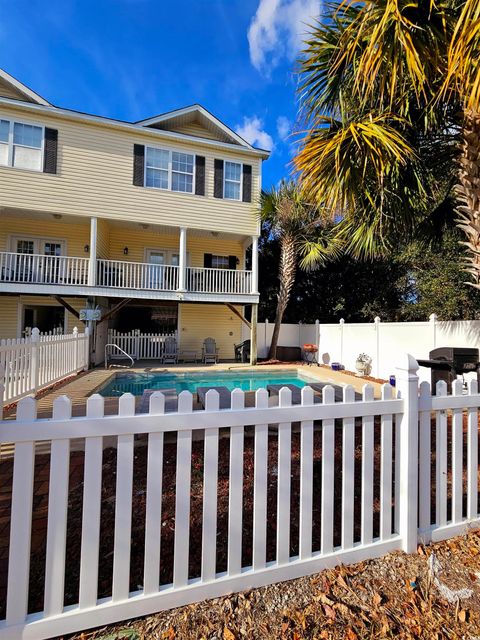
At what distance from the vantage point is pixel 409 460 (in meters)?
1.96

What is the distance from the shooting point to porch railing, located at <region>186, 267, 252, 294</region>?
12359mm

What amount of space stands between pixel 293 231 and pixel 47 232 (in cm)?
992

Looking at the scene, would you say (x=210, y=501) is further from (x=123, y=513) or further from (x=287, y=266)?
(x=287, y=266)

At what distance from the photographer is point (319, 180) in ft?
13.9

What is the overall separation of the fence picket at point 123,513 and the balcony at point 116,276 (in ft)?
33.1

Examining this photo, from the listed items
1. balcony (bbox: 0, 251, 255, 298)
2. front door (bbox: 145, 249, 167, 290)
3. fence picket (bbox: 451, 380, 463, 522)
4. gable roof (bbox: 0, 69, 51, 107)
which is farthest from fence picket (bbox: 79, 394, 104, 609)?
gable roof (bbox: 0, 69, 51, 107)

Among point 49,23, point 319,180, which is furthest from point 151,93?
point 319,180

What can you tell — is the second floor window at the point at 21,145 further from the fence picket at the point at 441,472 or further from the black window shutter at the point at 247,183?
the fence picket at the point at 441,472

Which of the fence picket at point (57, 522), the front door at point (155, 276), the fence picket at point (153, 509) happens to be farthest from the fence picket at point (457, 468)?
the front door at point (155, 276)

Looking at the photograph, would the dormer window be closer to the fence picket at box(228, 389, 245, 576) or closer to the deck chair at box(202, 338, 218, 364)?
the deck chair at box(202, 338, 218, 364)

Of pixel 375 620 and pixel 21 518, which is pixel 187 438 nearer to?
pixel 21 518

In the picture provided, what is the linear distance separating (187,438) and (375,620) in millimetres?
1257

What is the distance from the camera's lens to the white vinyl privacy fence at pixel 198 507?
1.38 meters

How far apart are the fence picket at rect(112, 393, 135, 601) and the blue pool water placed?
24.4 feet
